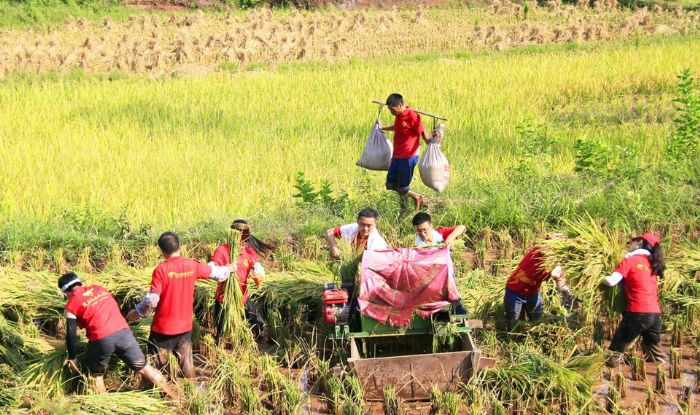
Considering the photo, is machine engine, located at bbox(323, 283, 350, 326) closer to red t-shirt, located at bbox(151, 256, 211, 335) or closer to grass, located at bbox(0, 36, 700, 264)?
red t-shirt, located at bbox(151, 256, 211, 335)

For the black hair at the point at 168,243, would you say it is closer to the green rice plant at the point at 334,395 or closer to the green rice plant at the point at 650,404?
the green rice plant at the point at 334,395

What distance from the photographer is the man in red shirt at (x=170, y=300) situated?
5.84m

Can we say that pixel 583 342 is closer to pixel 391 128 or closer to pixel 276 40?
pixel 391 128

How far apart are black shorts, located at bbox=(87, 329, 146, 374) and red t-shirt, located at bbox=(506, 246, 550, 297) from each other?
8.35ft

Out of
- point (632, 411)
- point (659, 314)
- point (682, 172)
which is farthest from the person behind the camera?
point (682, 172)

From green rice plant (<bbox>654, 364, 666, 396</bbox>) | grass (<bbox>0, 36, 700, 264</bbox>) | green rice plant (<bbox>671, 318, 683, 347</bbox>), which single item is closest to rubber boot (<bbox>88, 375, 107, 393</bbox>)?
grass (<bbox>0, 36, 700, 264</bbox>)

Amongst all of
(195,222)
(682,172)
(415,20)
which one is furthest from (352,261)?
(415,20)

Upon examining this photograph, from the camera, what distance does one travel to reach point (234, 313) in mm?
6441

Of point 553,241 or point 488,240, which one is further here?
point 488,240

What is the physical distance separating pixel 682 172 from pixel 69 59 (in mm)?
12820

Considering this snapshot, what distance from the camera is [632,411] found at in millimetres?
5477

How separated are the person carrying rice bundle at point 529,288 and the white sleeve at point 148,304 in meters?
2.40

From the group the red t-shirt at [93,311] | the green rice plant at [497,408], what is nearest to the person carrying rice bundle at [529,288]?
the green rice plant at [497,408]

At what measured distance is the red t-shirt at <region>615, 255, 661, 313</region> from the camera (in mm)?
6047
